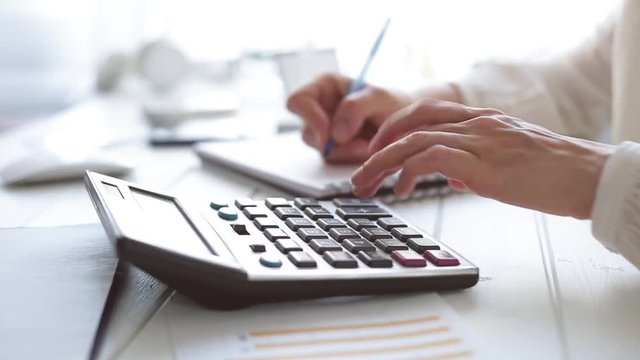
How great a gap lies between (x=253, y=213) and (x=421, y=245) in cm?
13

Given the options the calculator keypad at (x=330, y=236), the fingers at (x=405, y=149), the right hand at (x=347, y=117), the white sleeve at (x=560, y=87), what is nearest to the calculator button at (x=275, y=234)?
the calculator keypad at (x=330, y=236)

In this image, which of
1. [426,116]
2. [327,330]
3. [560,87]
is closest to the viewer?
[327,330]

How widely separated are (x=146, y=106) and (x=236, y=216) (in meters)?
0.64

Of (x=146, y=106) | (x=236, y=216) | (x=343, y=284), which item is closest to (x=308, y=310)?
(x=343, y=284)

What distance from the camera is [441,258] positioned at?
523 mm

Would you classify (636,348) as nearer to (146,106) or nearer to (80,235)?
(80,235)

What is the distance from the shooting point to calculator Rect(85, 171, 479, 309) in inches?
17.7

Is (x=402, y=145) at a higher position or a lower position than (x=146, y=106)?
higher

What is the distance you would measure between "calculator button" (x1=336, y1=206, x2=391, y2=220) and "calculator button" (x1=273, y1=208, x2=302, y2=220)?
1.3 inches

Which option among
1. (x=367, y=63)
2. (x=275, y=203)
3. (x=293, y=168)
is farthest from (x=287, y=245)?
(x=367, y=63)

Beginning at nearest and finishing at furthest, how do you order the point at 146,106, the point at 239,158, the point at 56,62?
1. the point at 239,158
2. the point at 146,106
3. the point at 56,62

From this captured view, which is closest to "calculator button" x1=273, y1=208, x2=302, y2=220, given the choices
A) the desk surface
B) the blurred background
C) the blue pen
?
the desk surface

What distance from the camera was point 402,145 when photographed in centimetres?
60

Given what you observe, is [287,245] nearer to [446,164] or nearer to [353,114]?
[446,164]
